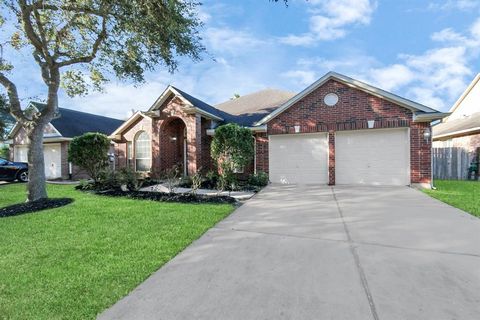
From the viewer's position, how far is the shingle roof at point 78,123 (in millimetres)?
16719

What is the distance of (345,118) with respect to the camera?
35.1 feet

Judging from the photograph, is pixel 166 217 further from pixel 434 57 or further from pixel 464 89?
pixel 464 89

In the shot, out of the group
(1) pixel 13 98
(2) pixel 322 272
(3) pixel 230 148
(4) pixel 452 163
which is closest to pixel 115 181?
(1) pixel 13 98

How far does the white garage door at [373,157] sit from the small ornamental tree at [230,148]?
4125 millimetres

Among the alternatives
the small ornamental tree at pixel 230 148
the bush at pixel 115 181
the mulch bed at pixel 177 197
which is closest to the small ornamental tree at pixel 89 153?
the bush at pixel 115 181

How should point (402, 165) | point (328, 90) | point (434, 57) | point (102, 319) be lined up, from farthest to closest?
point (434, 57)
point (328, 90)
point (402, 165)
point (102, 319)

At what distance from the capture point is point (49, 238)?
4512mm

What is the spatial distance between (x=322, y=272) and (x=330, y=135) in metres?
8.66

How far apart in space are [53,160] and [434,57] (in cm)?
2340

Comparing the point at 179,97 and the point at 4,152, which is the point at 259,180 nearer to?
the point at 179,97

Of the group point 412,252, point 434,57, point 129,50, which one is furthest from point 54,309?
point 434,57

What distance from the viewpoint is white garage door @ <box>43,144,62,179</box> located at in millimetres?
16641

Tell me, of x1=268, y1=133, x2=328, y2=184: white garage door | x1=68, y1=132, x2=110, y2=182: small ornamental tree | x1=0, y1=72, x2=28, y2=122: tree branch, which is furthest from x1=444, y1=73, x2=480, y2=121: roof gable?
x1=0, y1=72, x2=28, y2=122: tree branch

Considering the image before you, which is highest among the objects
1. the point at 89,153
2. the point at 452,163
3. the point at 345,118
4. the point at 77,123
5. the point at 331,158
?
the point at 77,123
